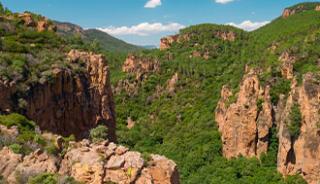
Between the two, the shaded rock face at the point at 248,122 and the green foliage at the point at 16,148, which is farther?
the shaded rock face at the point at 248,122

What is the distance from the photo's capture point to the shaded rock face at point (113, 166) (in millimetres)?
21672

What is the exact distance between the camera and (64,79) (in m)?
38.2

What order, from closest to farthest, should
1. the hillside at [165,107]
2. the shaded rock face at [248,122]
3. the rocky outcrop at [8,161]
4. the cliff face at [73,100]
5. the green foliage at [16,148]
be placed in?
1. the rocky outcrop at [8,161]
2. the hillside at [165,107]
3. the green foliage at [16,148]
4. the cliff face at [73,100]
5. the shaded rock face at [248,122]

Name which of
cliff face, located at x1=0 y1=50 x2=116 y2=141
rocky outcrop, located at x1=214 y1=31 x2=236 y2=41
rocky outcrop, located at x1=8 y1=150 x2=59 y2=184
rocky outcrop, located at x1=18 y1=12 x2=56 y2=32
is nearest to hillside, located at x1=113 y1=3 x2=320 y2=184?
rocky outcrop, located at x1=214 y1=31 x2=236 y2=41

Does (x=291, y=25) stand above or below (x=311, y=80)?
above

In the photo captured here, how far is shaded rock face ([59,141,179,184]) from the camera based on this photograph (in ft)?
71.1

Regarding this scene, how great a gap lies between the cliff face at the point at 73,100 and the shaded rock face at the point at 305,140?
1435 inches

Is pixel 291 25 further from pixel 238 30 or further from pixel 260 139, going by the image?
pixel 260 139

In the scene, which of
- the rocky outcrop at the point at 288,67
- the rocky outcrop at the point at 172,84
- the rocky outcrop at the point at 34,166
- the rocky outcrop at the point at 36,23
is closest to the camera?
the rocky outcrop at the point at 34,166

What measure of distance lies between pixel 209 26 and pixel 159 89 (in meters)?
45.3

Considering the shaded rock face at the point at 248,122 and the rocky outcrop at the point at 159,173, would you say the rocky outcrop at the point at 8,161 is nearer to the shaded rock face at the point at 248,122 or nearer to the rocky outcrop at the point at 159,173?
the rocky outcrop at the point at 159,173

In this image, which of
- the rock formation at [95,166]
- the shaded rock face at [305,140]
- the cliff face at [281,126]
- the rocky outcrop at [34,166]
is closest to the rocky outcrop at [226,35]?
the cliff face at [281,126]

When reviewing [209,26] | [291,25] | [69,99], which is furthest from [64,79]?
[209,26]

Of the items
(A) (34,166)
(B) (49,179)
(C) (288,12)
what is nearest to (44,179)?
(B) (49,179)
